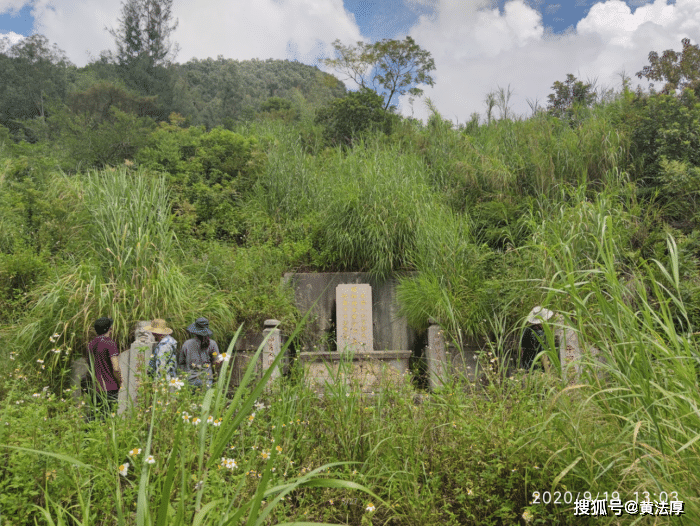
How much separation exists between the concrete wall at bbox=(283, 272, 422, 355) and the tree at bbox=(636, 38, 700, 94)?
21.3 ft

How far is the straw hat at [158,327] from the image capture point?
4.81 meters

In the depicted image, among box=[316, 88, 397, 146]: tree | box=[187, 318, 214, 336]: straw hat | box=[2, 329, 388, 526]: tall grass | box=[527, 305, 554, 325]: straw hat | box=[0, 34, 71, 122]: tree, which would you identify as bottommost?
box=[2, 329, 388, 526]: tall grass

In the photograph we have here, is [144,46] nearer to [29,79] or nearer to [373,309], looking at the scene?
[29,79]

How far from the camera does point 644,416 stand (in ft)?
6.16

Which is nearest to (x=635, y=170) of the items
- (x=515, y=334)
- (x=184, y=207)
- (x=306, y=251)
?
(x=515, y=334)

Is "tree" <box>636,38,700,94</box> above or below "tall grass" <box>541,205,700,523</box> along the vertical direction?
above

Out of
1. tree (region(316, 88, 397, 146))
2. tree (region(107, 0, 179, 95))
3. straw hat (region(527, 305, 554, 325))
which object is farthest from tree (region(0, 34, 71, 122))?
straw hat (region(527, 305, 554, 325))

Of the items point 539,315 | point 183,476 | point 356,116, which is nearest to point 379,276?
point 539,315

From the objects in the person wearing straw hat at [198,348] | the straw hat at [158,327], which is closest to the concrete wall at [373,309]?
the person wearing straw hat at [198,348]

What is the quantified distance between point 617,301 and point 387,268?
5.21 m

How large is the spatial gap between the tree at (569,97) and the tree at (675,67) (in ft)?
3.60

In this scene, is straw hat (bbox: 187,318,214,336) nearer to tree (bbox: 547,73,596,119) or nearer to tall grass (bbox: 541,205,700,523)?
tall grass (bbox: 541,205,700,523)

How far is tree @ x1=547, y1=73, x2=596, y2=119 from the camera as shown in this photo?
10406 millimetres

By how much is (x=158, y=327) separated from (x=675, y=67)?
10.3 metres
